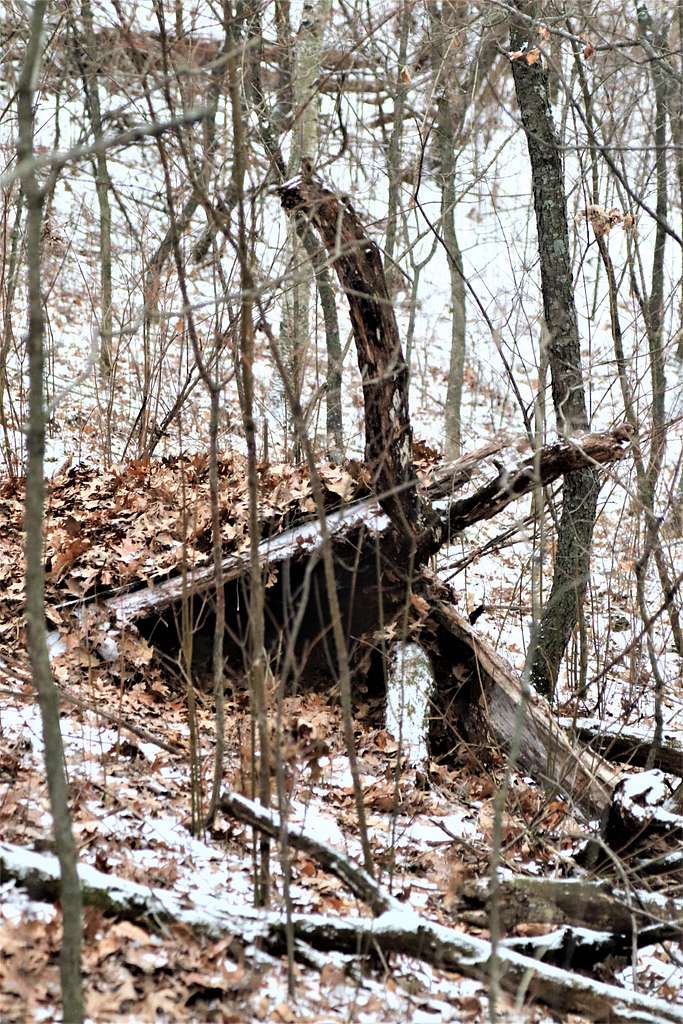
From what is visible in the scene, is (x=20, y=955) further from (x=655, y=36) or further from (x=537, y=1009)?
(x=655, y=36)

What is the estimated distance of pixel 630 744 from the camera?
4.56 m

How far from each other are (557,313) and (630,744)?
2.81 m

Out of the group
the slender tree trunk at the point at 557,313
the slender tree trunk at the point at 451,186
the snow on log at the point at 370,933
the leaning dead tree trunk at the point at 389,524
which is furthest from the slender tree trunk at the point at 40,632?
the slender tree trunk at the point at 451,186

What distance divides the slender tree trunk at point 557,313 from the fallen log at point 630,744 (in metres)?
1.03

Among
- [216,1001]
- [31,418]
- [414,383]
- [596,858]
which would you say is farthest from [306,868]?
[414,383]

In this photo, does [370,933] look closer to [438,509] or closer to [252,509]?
[252,509]

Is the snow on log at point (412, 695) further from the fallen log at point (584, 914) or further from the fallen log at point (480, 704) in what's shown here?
the fallen log at point (584, 914)

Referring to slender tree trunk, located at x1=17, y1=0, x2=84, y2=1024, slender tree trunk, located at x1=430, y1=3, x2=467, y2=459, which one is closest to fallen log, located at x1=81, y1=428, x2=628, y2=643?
slender tree trunk, located at x1=17, y1=0, x2=84, y2=1024

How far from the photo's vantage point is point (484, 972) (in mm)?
2783

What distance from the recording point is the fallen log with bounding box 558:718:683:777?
4.39 meters

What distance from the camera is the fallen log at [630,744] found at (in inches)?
173

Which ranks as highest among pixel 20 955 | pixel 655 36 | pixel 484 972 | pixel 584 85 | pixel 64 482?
pixel 655 36

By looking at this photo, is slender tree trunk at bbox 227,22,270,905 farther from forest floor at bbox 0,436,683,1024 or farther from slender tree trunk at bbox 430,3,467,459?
slender tree trunk at bbox 430,3,467,459

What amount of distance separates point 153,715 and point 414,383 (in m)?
9.69
